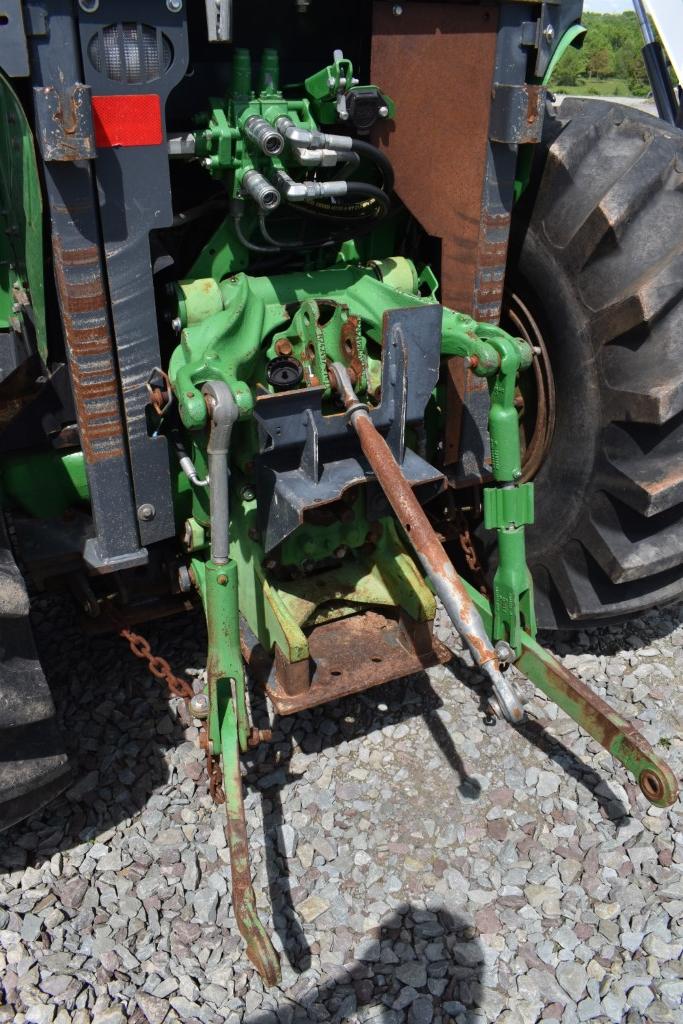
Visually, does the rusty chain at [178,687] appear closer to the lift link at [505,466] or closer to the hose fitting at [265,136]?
the lift link at [505,466]

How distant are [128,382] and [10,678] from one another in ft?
2.76

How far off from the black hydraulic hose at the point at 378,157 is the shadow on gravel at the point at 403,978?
2091mm

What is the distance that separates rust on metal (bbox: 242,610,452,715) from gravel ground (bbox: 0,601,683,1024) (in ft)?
1.16

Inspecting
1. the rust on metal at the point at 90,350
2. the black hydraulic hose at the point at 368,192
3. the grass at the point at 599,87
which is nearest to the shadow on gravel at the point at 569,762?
the rust on metal at the point at 90,350

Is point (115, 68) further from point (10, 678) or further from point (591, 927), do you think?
point (591, 927)

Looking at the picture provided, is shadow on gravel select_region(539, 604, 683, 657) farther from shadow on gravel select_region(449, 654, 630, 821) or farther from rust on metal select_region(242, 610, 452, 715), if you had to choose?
rust on metal select_region(242, 610, 452, 715)

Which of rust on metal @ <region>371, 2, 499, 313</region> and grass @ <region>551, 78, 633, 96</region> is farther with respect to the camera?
grass @ <region>551, 78, 633, 96</region>

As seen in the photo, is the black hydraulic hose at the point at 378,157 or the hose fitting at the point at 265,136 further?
the black hydraulic hose at the point at 378,157

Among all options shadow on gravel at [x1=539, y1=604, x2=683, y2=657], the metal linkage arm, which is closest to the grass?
shadow on gravel at [x1=539, y1=604, x2=683, y2=657]

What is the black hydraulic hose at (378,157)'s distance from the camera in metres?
2.57

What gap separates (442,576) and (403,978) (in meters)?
1.10

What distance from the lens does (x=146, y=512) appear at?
8.75 ft

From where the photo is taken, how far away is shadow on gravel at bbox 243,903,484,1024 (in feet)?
7.23

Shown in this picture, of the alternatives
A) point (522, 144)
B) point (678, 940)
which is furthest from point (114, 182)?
point (678, 940)
